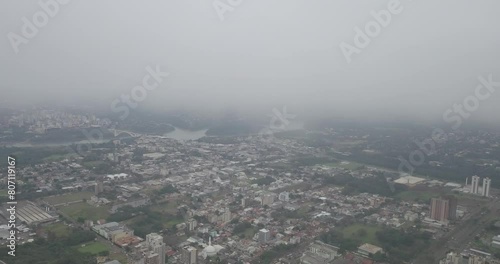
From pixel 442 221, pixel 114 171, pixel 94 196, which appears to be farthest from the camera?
pixel 114 171

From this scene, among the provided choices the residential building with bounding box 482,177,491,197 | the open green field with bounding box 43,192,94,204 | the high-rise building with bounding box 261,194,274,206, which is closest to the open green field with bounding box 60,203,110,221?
the open green field with bounding box 43,192,94,204

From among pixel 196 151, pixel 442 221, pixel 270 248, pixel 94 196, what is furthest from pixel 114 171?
pixel 442 221

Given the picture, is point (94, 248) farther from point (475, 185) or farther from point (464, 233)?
point (475, 185)

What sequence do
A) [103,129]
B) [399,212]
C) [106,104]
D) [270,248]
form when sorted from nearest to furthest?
[270,248] < [399,212] < [103,129] < [106,104]

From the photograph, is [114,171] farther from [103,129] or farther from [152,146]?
[103,129]

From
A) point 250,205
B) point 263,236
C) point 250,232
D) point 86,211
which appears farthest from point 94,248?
point 250,205

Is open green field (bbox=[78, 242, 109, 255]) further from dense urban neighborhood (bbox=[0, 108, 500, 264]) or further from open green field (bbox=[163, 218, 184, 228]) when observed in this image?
open green field (bbox=[163, 218, 184, 228])
